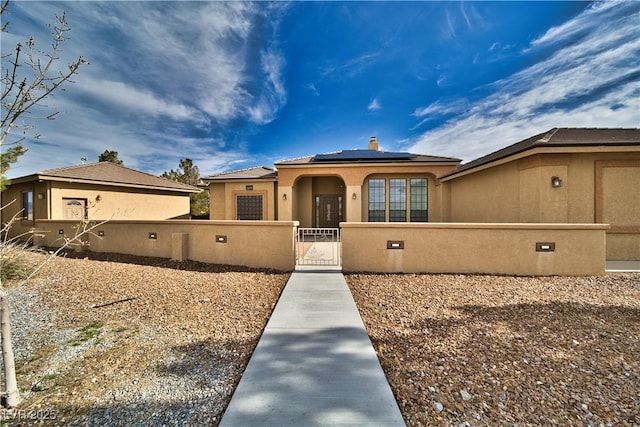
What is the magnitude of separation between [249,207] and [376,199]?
8.55 metres

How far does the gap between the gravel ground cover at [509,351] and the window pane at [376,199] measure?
375 inches

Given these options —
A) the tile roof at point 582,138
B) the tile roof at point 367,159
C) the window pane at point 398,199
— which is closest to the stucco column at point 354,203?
the tile roof at point 367,159

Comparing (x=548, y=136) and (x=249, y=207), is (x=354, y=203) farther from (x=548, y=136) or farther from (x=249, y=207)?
(x=548, y=136)

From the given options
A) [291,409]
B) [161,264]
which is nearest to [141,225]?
[161,264]

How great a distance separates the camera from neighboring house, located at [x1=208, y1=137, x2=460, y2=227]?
15.3 m

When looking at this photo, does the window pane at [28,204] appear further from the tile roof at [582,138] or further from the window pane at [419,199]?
the tile roof at [582,138]

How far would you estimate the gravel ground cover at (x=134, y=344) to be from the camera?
2621mm

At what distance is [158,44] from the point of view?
35.5 feet

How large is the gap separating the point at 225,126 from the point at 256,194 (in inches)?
419

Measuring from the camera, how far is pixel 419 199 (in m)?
15.9

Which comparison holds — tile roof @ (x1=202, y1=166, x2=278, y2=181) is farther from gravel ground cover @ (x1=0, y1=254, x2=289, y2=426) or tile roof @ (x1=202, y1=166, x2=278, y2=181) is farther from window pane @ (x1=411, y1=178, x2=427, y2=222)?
gravel ground cover @ (x1=0, y1=254, x2=289, y2=426)

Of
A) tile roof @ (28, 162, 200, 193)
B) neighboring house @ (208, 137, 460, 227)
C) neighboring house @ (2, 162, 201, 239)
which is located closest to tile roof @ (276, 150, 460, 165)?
neighboring house @ (208, 137, 460, 227)

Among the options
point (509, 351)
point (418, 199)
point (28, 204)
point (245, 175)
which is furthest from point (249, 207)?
point (509, 351)

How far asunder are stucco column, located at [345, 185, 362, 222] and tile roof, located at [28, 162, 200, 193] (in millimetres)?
14289
